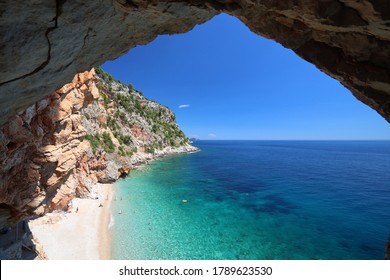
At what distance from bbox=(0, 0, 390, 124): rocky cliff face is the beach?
53.4 feet

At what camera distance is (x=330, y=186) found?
45969mm

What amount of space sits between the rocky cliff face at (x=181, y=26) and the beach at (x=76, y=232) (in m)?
16.3

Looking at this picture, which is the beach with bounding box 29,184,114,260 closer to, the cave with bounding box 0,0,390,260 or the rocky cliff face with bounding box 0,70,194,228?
the rocky cliff face with bounding box 0,70,194,228

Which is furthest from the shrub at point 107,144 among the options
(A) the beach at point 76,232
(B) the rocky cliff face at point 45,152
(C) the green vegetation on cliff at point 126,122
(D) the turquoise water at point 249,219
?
(A) the beach at point 76,232

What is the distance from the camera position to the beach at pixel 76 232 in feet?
62.2

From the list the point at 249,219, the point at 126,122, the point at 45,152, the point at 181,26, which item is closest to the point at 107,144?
the point at 126,122

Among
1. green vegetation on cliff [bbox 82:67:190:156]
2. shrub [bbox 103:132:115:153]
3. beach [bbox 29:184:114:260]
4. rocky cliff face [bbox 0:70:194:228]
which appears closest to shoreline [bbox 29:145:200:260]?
beach [bbox 29:184:114:260]

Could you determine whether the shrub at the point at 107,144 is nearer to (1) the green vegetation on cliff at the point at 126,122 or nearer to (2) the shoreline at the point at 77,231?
(1) the green vegetation on cliff at the point at 126,122

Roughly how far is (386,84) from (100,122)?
172 ft

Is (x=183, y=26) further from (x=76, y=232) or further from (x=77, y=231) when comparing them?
(x=77, y=231)

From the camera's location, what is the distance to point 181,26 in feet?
26.7

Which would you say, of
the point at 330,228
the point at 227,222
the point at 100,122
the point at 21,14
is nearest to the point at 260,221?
the point at 227,222

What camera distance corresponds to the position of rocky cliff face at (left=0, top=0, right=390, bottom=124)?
4.64 m

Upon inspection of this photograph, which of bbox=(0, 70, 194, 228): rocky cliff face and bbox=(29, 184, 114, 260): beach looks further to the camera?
bbox=(29, 184, 114, 260): beach
